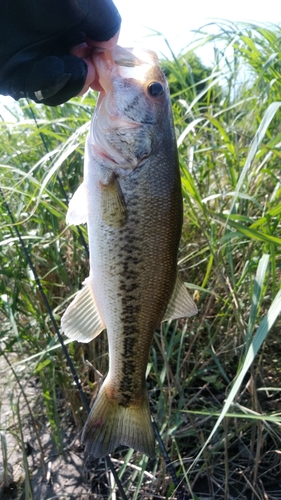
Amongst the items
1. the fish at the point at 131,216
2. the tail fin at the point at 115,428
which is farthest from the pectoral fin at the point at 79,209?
the tail fin at the point at 115,428

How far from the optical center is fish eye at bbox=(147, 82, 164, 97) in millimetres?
1480

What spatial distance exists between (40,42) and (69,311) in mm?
793

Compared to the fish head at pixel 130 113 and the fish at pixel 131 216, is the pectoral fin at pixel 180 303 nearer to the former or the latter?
the fish at pixel 131 216

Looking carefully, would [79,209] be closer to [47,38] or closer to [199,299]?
[47,38]

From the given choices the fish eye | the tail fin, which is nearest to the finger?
the fish eye

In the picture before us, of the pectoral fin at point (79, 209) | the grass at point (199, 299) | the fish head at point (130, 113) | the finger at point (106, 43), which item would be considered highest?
the finger at point (106, 43)

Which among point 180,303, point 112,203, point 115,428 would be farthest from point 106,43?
point 115,428

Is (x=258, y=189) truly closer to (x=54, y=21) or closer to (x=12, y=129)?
(x=54, y=21)

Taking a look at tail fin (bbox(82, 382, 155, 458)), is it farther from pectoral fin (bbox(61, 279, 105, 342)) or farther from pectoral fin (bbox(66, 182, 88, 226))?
pectoral fin (bbox(66, 182, 88, 226))

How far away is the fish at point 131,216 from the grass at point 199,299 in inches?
12.3

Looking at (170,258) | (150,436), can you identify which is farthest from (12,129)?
(150,436)

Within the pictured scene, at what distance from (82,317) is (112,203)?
1.30ft

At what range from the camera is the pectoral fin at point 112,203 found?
1447 mm

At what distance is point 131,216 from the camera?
1463 millimetres
